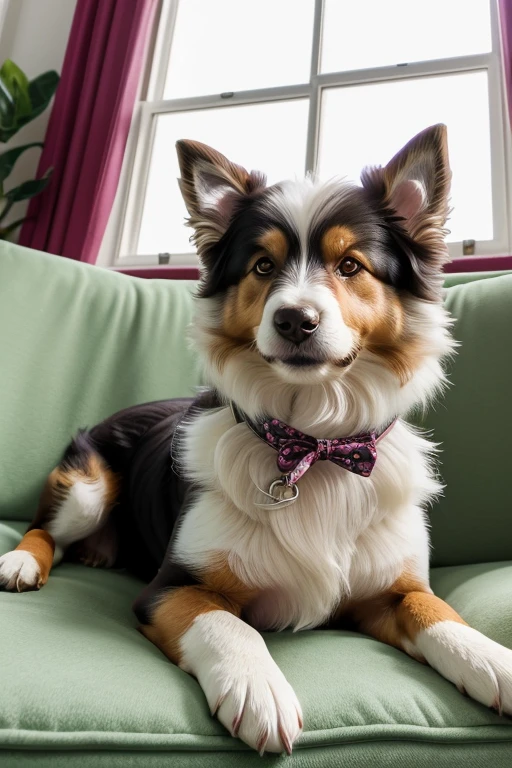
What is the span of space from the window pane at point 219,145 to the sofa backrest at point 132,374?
1.91 meters

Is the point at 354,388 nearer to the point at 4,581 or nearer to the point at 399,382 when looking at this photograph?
the point at 399,382

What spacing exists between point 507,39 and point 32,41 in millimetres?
3333

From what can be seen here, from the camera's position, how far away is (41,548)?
1.48 metres

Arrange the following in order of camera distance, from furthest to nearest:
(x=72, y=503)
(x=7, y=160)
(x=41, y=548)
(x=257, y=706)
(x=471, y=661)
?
(x=7, y=160), (x=72, y=503), (x=41, y=548), (x=471, y=661), (x=257, y=706)

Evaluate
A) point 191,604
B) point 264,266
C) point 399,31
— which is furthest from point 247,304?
point 399,31

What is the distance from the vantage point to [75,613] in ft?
3.74

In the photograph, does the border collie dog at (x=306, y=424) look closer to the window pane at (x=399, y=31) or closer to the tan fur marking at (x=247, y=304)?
the tan fur marking at (x=247, y=304)

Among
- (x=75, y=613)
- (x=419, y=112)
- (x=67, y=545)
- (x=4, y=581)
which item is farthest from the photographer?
Answer: (x=419, y=112)

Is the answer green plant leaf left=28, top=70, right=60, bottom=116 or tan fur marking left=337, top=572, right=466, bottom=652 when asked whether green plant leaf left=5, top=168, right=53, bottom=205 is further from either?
tan fur marking left=337, top=572, right=466, bottom=652

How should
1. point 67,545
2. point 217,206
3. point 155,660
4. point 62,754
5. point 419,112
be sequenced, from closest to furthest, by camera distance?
point 62,754, point 155,660, point 217,206, point 67,545, point 419,112

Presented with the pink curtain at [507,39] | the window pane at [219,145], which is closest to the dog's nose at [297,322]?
the pink curtain at [507,39]

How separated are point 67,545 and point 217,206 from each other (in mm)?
1003

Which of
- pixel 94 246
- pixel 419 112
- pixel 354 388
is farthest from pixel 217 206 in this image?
pixel 419 112

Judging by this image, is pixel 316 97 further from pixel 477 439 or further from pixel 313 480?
pixel 313 480
